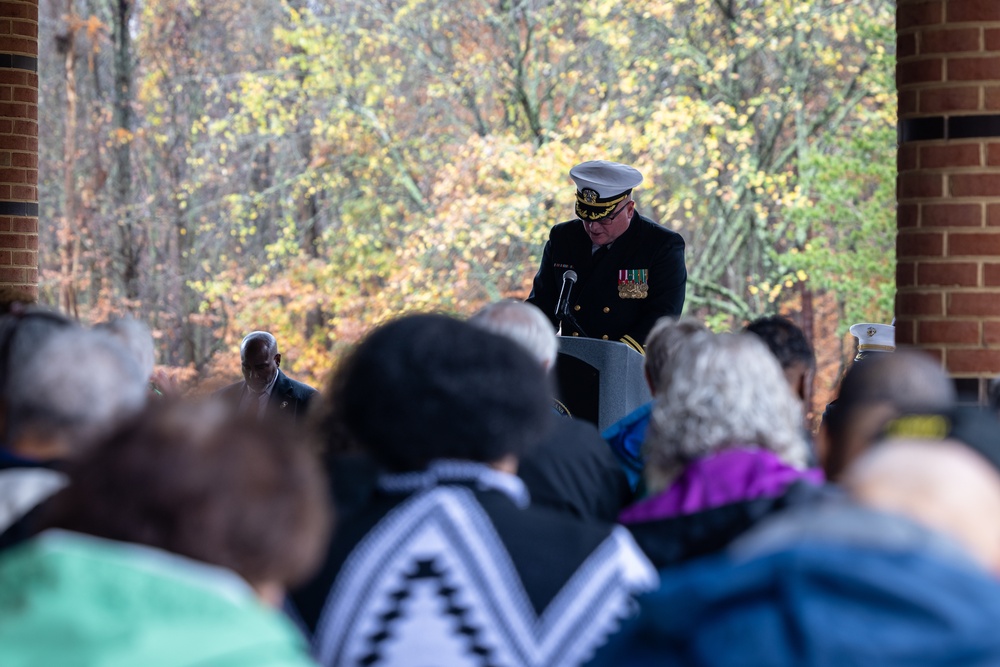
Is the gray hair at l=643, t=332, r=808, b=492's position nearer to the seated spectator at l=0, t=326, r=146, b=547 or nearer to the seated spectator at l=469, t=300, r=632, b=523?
the seated spectator at l=469, t=300, r=632, b=523

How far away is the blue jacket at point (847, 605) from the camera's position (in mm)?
1196

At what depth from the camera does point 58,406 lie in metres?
2.18

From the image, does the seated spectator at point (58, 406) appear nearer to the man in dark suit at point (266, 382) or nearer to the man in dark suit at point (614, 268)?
the man in dark suit at point (614, 268)

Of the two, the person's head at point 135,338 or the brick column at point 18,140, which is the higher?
the brick column at point 18,140

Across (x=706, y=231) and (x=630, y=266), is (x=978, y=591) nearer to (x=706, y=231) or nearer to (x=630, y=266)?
(x=630, y=266)

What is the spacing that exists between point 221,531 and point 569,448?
1.67m

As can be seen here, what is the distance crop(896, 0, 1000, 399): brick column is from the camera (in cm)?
421

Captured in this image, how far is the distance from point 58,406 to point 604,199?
3441 mm

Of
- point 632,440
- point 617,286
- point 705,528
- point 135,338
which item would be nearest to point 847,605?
point 705,528

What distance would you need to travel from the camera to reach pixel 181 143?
52.2 ft

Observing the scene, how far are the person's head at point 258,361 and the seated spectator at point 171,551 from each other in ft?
15.7

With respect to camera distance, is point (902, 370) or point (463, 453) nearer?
point (463, 453)

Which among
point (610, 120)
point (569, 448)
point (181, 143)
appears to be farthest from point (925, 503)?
point (181, 143)

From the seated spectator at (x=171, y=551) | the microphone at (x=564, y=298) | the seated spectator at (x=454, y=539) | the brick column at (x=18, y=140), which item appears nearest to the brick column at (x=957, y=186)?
the microphone at (x=564, y=298)
